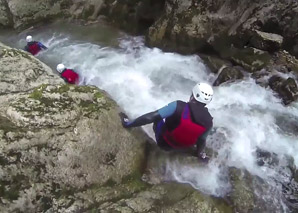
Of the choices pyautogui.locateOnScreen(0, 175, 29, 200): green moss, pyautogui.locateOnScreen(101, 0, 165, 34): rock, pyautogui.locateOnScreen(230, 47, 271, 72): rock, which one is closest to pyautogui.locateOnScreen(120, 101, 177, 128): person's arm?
pyautogui.locateOnScreen(0, 175, 29, 200): green moss

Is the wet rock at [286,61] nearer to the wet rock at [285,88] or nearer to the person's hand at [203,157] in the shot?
the wet rock at [285,88]

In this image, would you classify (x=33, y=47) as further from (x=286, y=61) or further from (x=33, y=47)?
(x=286, y=61)

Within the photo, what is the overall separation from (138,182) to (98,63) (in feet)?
18.3

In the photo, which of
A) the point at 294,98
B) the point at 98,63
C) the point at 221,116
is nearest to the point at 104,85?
the point at 98,63

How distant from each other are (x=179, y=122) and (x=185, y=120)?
0.16 meters

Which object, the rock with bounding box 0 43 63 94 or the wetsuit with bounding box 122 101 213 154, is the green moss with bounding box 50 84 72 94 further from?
the wetsuit with bounding box 122 101 213 154

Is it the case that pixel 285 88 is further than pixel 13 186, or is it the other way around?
pixel 285 88

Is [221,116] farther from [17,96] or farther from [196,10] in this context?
[17,96]

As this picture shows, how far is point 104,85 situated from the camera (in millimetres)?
10758

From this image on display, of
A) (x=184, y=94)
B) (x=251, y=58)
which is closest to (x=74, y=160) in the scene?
(x=184, y=94)

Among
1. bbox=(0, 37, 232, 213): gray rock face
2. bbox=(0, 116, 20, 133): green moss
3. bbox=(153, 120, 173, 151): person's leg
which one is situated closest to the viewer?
bbox=(0, 37, 232, 213): gray rock face

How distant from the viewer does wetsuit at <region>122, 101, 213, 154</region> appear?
6.84 meters

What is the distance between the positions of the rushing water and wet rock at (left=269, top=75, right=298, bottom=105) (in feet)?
0.64

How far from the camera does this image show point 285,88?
1045cm
